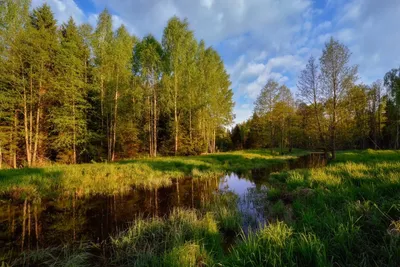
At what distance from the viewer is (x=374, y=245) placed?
3.10 m

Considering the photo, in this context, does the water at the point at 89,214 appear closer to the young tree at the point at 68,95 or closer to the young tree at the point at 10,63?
the young tree at the point at 10,63

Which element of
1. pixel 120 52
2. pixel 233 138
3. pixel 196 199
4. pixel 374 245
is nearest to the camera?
pixel 374 245

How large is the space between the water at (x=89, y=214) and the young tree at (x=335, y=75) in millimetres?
16860

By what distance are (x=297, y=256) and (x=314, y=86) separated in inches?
925

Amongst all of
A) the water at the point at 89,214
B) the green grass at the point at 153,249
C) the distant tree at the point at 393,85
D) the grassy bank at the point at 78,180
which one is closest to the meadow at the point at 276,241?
the green grass at the point at 153,249

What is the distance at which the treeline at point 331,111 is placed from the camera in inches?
798

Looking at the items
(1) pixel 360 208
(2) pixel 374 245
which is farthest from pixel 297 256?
(1) pixel 360 208

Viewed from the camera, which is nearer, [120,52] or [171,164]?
[171,164]

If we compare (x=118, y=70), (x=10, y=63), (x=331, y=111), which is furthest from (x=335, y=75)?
(x=10, y=63)

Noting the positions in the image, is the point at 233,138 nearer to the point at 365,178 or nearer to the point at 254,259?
the point at 365,178

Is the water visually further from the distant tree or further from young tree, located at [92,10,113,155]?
the distant tree

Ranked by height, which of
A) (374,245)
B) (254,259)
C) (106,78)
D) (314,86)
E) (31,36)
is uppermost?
(31,36)

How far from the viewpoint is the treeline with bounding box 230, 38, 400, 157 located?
798 inches

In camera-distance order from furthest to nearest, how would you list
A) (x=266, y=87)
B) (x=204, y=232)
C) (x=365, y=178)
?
1. (x=266, y=87)
2. (x=365, y=178)
3. (x=204, y=232)
